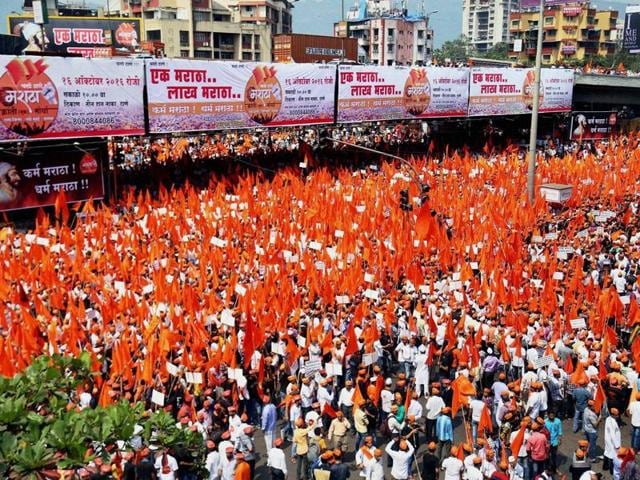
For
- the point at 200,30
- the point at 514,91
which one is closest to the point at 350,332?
the point at 514,91

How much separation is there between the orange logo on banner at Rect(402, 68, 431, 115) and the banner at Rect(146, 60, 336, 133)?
407 centimetres

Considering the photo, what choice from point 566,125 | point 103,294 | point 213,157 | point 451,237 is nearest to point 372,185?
point 451,237

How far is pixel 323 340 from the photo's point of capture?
11.6 m

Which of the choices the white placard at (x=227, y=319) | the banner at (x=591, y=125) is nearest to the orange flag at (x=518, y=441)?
the white placard at (x=227, y=319)

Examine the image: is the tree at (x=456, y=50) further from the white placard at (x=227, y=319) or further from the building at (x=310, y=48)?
the white placard at (x=227, y=319)

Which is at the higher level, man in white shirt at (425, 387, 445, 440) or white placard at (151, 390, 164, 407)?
white placard at (151, 390, 164, 407)

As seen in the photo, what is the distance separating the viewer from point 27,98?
2033cm

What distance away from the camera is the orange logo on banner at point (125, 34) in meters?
59.0

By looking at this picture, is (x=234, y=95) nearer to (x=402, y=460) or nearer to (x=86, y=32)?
(x=402, y=460)

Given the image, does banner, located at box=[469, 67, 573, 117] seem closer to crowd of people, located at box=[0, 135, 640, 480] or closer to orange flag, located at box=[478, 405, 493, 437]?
crowd of people, located at box=[0, 135, 640, 480]

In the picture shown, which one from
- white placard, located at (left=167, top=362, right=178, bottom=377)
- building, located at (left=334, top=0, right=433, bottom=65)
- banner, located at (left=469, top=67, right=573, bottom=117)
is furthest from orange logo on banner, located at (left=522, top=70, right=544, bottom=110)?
building, located at (left=334, top=0, right=433, bottom=65)

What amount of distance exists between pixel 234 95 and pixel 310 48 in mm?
34741

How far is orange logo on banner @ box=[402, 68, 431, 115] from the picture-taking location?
1236 inches

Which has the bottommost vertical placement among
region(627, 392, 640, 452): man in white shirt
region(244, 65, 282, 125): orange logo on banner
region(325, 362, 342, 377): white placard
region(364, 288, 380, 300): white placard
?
region(627, 392, 640, 452): man in white shirt
